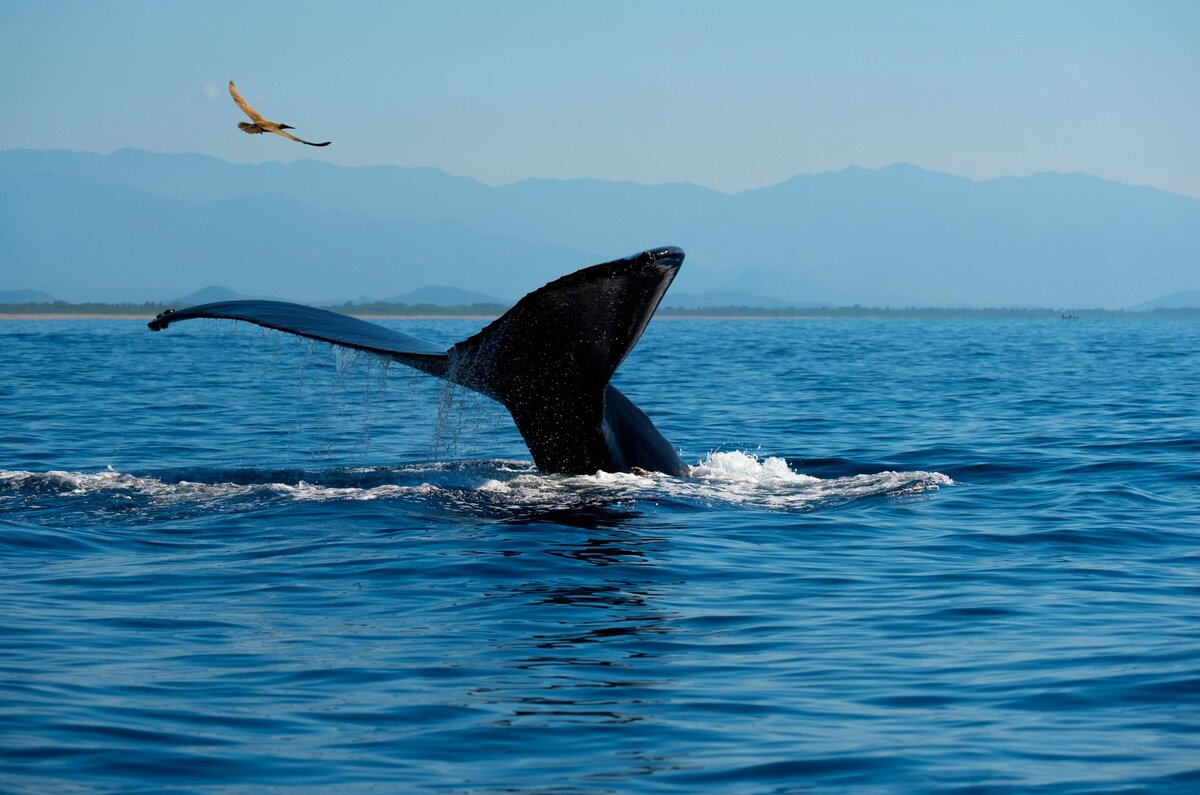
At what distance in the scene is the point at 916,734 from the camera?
523cm

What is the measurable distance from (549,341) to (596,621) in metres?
2.26

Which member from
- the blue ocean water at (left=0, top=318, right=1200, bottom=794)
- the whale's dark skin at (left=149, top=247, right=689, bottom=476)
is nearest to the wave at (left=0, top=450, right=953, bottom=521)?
the blue ocean water at (left=0, top=318, right=1200, bottom=794)

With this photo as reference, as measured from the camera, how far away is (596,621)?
6.92m

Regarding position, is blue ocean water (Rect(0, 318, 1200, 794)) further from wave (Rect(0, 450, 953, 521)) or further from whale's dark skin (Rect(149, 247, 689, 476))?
whale's dark skin (Rect(149, 247, 689, 476))

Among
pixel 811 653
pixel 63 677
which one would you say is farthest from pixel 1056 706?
pixel 63 677

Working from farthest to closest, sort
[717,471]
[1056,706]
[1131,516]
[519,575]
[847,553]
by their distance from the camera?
[717,471] < [1131,516] < [847,553] < [519,575] < [1056,706]

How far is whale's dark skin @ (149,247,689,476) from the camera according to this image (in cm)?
811

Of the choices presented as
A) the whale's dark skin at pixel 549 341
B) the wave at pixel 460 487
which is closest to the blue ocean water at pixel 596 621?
the wave at pixel 460 487

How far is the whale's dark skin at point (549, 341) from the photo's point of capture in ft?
26.6

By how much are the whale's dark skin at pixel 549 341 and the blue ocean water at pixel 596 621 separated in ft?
1.13

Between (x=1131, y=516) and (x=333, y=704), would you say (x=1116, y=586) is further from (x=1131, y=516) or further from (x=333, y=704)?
(x=333, y=704)

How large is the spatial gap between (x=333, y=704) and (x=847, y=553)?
14.0 ft

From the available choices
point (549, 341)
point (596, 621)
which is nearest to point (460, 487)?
point (549, 341)

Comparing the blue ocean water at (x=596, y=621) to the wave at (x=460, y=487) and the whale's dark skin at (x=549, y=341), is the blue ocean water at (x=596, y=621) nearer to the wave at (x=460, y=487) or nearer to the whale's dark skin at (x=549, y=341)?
the wave at (x=460, y=487)
